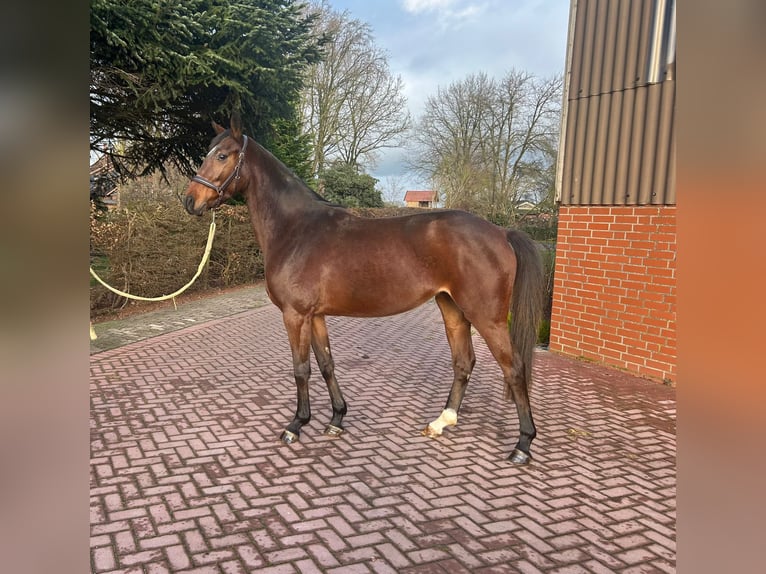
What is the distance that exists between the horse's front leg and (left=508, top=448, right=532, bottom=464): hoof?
163 centimetres

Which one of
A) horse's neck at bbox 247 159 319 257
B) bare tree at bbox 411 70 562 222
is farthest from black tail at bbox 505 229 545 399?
bare tree at bbox 411 70 562 222

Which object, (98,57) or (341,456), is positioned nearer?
(341,456)

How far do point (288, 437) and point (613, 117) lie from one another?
520cm

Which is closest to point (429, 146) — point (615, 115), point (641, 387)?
point (615, 115)

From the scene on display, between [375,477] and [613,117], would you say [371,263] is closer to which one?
[375,477]

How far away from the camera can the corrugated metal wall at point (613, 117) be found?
5.54 metres

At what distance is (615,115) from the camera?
19.7 feet

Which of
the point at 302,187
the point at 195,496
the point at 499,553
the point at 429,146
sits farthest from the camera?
the point at 429,146

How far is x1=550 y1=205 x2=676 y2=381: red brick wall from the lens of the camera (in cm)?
556

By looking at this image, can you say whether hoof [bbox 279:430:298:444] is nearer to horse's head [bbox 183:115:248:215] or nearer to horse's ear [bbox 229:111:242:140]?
horse's head [bbox 183:115:248:215]
